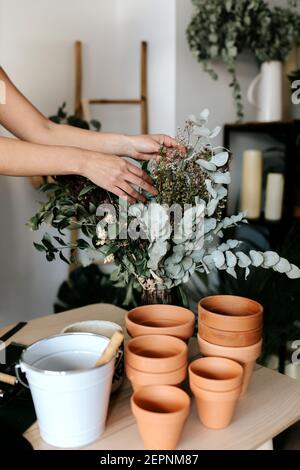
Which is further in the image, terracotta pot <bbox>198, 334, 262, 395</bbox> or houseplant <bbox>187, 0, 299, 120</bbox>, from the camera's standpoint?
houseplant <bbox>187, 0, 299, 120</bbox>

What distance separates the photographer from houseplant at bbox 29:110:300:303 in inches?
31.9

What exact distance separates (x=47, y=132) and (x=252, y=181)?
1.15 meters

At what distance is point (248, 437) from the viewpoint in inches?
28.2

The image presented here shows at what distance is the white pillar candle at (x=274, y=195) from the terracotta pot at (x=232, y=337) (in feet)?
4.41

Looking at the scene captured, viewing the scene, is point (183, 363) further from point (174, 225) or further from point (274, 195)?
point (274, 195)

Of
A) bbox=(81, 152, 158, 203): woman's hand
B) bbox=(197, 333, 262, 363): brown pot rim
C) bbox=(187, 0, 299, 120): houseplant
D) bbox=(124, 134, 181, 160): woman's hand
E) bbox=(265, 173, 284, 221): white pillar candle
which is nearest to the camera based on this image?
bbox=(197, 333, 262, 363): brown pot rim

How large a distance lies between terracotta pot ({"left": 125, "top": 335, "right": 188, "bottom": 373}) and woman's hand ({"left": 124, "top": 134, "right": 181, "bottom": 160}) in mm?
443

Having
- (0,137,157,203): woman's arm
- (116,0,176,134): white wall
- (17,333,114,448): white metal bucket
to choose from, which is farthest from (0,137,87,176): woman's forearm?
(116,0,176,134): white wall

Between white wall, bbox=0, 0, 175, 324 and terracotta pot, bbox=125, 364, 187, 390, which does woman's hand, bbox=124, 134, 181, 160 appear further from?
white wall, bbox=0, 0, 175, 324

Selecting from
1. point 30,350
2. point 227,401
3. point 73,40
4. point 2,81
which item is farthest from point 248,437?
point 73,40

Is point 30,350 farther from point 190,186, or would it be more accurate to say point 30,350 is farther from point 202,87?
point 202,87

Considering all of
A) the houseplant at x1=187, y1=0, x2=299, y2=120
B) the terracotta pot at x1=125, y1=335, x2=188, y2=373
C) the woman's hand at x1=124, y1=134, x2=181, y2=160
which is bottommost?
the terracotta pot at x1=125, y1=335, x2=188, y2=373

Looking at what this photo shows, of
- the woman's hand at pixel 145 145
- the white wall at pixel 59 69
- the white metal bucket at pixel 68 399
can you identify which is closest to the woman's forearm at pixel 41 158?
the woman's hand at pixel 145 145
